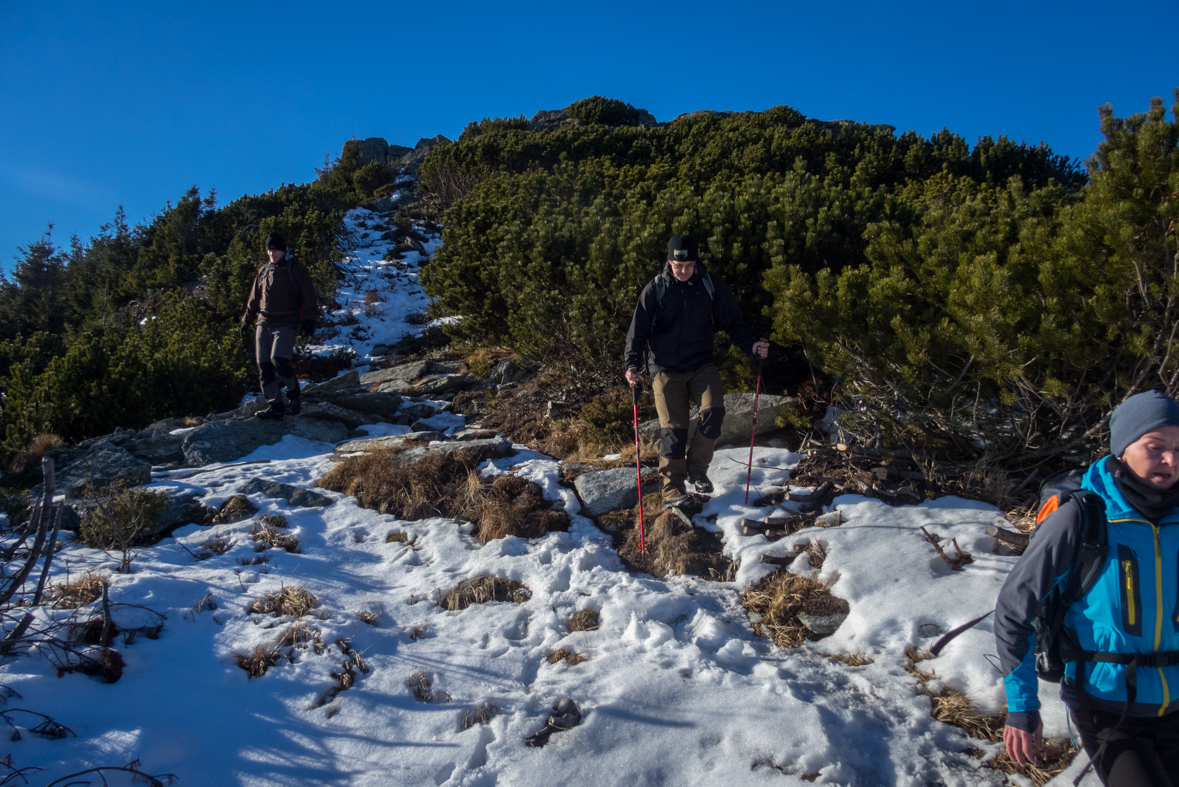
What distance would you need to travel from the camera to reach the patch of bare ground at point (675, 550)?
13.6 ft

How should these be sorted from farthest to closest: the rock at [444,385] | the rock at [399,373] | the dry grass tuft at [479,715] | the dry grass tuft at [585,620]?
1. the rock at [399,373]
2. the rock at [444,385]
3. the dry grass tuft at [585,620]
4. the dry grass tuft at [479,715]

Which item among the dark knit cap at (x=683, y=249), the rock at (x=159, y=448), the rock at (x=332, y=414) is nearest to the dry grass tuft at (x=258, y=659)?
the dark knit cap at (x=683, y=249)

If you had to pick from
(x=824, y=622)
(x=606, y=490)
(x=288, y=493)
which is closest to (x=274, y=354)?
(x=288, y=493)

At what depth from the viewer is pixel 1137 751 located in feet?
6.03

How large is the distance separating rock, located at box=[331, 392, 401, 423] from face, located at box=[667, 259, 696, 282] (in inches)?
222

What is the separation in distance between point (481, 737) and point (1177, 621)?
2546mm

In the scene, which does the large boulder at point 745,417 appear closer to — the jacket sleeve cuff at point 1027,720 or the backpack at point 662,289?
the backpack at point 662,289

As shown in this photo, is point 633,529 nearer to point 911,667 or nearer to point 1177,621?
point 911,667

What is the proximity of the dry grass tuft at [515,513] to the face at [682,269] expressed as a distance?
2107mm

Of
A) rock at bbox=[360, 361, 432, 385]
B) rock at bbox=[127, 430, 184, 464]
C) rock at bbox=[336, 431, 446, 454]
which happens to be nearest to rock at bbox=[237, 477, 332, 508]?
rock at bbox=[336, 431, 446, 454]

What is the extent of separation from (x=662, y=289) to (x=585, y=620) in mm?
2465

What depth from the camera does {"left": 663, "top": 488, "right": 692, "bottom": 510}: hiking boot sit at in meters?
4.66

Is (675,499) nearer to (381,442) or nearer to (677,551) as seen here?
(677,551)

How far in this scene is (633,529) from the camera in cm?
473
